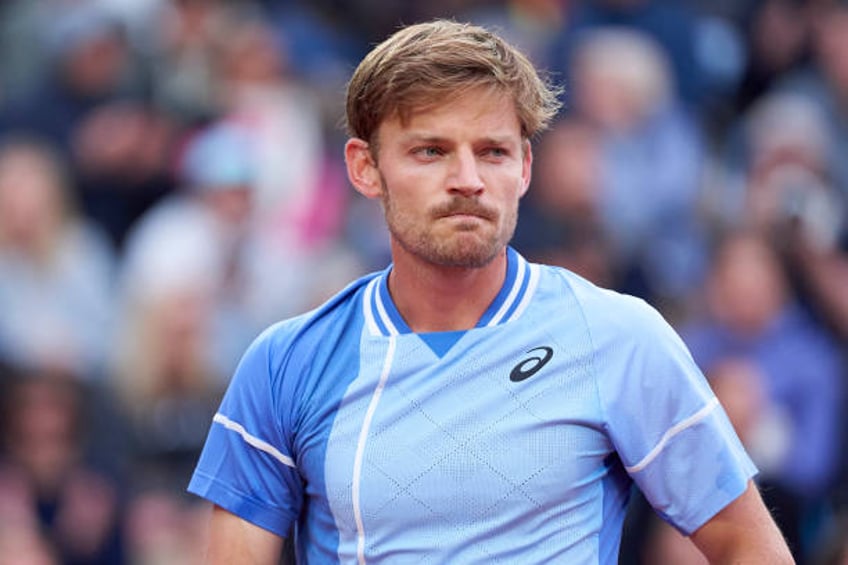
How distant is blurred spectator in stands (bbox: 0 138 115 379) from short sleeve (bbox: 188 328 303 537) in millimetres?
4106

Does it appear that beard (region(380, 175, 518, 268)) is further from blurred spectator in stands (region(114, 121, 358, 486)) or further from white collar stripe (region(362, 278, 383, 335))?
blurred spectator in stands (region(114, 121, 358, 486))

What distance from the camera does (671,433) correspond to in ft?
10.5

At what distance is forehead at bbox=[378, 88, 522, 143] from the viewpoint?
127 inches

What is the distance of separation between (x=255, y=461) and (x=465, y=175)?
717 millimetres

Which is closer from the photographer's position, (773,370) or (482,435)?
(482,435)

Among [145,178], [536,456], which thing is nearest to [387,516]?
[536,456]

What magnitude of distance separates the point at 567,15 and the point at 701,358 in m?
2.69

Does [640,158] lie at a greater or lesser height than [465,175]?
lesser

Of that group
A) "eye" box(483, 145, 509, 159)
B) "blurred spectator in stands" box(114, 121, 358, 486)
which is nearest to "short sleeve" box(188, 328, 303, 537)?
"eye" box(483, 145, 509, 159)

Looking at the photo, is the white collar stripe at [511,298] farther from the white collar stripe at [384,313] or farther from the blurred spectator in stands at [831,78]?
the blurred spectator in stands at [831,78]

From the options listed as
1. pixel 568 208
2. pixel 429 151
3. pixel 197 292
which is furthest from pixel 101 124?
pixel 429 151

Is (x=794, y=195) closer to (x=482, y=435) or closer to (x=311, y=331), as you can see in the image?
(x=311, y=331)

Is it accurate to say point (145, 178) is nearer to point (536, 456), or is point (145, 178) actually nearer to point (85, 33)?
point (85, 33)

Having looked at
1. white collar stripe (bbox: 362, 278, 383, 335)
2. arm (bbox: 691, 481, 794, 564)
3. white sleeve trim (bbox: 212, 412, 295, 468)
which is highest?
white collar stripe (bbox: 362, 278, 383, 335)
